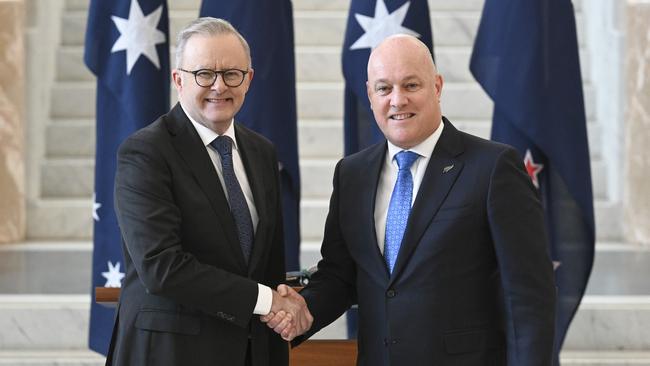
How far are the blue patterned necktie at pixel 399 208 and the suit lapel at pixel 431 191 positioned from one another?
0.04 metres

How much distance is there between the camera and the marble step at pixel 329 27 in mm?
9633

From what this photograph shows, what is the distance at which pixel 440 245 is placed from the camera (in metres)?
2.86

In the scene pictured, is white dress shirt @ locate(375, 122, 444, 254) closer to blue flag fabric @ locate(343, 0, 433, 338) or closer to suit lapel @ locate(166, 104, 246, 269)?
suit lapel @ locate(166, 104, 246, 269)

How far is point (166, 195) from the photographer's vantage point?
2.86 m

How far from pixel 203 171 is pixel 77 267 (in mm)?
4730

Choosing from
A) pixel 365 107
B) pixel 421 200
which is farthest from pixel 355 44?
pixel 421 200

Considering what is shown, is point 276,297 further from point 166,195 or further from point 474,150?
point 474,150

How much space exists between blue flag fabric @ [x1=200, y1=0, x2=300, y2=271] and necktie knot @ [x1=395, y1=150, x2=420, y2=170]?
2.09 metres

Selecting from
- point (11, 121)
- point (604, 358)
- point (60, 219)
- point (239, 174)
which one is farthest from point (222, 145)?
point (60, 219)

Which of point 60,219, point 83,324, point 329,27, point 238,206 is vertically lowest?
point 83,324

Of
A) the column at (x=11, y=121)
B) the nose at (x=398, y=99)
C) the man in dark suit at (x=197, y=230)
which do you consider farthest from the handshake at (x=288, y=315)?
the column at (x=11, y=121)

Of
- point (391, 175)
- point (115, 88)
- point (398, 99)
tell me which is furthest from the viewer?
point (115, 88)

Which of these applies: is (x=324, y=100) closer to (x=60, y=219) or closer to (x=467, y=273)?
(x=60, y=219)

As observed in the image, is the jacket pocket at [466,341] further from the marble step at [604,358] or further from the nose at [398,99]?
the marble step at [604,358]
